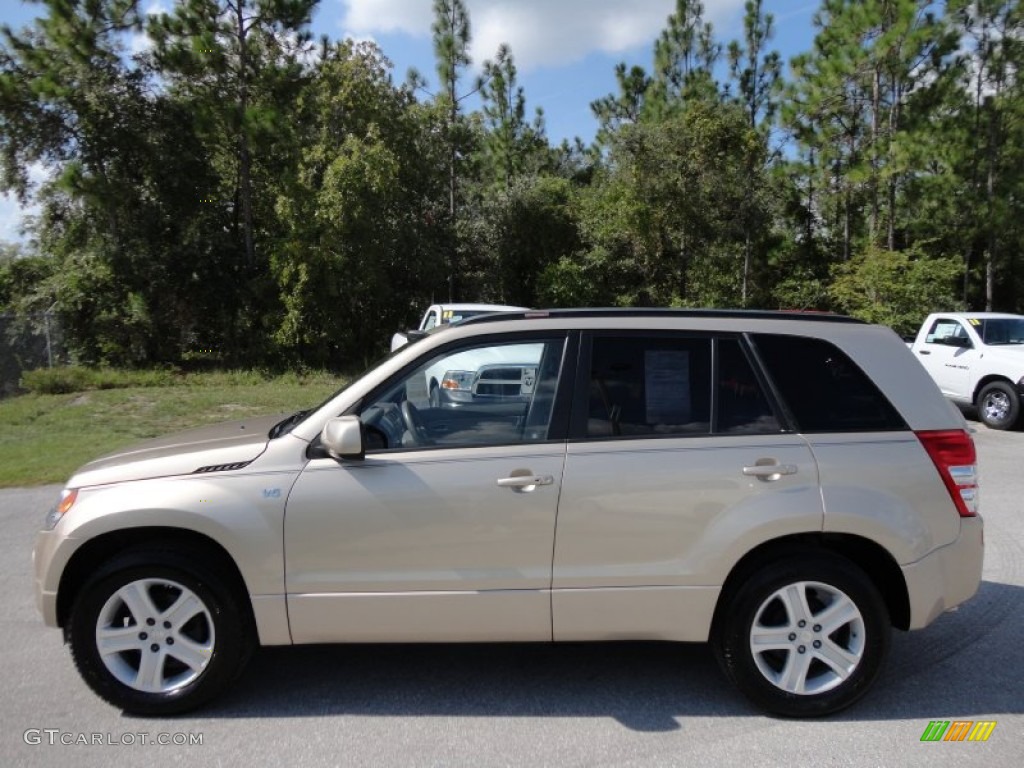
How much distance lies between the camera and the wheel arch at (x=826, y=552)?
3582mm

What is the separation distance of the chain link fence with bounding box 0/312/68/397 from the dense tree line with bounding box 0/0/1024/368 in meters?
0.50

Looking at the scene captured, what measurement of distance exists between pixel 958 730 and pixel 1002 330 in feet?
37.0

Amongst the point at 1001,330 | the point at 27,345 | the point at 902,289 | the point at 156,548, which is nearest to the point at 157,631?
the point at 156,548

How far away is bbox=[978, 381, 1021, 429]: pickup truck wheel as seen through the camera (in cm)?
1177

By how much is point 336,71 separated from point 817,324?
19975mm

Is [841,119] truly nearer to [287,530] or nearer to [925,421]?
[925,421]

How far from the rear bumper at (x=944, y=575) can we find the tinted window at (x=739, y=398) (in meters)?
0.91

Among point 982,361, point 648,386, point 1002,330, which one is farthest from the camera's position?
point 1002,330

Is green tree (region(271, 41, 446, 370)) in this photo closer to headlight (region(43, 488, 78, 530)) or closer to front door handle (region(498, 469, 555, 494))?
headlight (region(43, 488, 78, 530))

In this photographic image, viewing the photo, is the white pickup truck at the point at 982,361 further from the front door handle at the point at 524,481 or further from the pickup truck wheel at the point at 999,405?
the front door handle at the point at 524,481

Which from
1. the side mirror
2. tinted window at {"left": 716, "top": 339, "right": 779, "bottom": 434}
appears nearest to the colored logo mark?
tinted window at {"left": 716, "top": 339, "right": 779, "bottom": 434}

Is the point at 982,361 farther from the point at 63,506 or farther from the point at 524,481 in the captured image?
the point at 63,506

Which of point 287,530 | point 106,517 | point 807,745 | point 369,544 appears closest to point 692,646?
point 807,745

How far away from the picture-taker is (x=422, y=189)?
24406 millimetres
